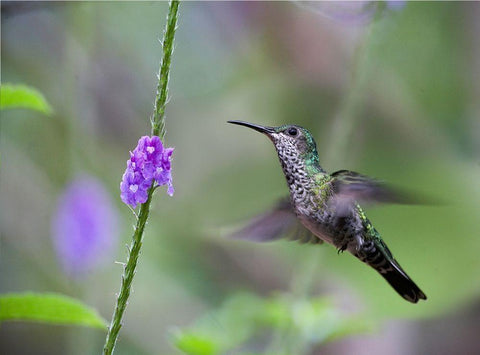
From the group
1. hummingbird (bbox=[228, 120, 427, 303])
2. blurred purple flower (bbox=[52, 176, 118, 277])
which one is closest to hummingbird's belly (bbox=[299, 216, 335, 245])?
hummingbird (bbox=[228, 120, 427, 303])

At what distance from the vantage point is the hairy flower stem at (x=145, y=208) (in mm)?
1219

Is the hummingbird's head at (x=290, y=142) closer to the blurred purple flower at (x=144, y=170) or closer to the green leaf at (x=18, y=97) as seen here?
the green leaf at (x=18, y=97)

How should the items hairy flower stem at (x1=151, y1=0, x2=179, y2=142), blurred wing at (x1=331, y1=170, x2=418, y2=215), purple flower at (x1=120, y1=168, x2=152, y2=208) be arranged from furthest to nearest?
blurred wing at (x1=331, y1=170, x2=418, y2=215), purple flower at (x1=120, y1=168, x2=152, y2=208), hairy flower stem at (x1=151, y1=0, x2=179, y2=142)

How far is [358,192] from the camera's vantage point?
2.04 meters

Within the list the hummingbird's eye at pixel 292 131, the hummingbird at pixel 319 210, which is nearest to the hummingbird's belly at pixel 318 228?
the hummingbird at pixel 319 210

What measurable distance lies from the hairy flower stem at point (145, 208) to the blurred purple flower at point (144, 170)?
0.14 feet

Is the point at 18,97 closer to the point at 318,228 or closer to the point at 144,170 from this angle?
the point at 144,170

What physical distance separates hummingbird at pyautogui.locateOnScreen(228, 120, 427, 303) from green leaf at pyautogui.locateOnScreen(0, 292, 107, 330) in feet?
2.18

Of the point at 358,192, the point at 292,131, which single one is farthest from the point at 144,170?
the point at 292,131

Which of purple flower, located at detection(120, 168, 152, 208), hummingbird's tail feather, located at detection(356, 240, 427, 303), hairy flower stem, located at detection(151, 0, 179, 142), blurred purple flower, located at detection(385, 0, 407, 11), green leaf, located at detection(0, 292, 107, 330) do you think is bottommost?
green leaf, located at detection(0, 292, 107, 330)

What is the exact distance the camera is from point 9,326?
16.5 ft

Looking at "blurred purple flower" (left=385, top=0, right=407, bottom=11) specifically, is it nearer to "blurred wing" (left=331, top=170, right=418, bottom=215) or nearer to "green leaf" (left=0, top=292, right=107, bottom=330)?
"blurred wing" (left=331, top=170, right=418, bottom=215)

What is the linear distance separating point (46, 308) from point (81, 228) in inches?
84.5

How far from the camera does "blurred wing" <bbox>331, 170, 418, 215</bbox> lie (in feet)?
6.17
